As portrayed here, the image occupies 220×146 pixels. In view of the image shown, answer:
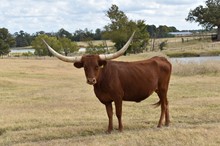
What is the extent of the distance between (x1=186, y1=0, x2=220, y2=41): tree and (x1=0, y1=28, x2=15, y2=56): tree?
41.2m

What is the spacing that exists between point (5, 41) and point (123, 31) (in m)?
36.4

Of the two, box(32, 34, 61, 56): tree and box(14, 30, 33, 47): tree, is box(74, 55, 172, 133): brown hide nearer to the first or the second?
box(32, 34, 61, 56): tree

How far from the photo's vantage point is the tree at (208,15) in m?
90.6

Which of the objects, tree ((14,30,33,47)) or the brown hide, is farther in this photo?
tree ((14,30,33,47))

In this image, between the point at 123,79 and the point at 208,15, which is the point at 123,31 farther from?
the point at 123,79

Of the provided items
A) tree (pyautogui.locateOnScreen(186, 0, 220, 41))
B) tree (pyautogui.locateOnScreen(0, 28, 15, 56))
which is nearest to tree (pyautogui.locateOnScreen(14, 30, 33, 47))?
tree (pyautogui.locateOnScreen(0, 28, 15, 56))

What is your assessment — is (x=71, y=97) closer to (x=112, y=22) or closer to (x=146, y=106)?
(x=146, y=106)

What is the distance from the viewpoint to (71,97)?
18.0 metres

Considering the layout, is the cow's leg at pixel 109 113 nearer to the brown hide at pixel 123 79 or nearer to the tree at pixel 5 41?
the brown hide at pixel 123 79

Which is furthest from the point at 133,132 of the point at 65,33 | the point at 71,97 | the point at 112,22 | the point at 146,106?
the point at 65,33

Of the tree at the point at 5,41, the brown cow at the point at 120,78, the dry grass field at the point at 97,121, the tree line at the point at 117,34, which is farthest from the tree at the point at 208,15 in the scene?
the brown cow at the point at 120,78

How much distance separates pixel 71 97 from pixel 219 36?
7836cm

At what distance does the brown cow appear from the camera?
9093 millimetres

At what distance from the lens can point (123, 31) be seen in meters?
66.8
